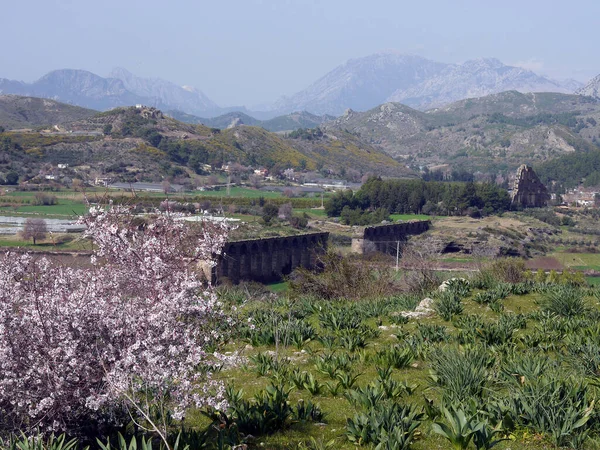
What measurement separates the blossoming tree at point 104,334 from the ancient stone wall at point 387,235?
150 feet

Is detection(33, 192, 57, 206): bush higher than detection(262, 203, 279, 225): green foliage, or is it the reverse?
detection(33, 192, 57, 206): bush

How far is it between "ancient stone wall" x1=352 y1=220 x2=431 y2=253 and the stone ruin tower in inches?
983

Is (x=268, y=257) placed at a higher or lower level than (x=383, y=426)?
lower

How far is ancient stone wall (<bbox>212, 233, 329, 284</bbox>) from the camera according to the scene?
4753 centimetres

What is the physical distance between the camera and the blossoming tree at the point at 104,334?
16.8ft

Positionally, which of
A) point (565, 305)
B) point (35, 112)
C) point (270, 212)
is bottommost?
point (270, 212)

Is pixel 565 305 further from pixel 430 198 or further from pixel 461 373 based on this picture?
pixel 430 198

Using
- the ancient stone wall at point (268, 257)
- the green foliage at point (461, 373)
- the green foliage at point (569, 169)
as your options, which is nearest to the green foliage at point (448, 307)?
the green foliage at point (461, 373)

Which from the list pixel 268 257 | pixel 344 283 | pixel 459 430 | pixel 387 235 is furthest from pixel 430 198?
pixel 459 430

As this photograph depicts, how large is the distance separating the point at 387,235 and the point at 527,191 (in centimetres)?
3383

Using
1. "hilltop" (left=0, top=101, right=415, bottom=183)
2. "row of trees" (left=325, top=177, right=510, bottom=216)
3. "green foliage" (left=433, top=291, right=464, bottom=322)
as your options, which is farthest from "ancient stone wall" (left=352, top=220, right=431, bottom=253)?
"green foliage" (left=433, top=291, right=464, bottom=322)

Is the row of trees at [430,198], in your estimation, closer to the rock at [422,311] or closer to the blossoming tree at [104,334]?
the rock at [422,311]

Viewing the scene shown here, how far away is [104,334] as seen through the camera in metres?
5.43

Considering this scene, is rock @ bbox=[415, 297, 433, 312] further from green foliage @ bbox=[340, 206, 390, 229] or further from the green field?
green foliage @ bbox=[340, 206, 390, 229]
